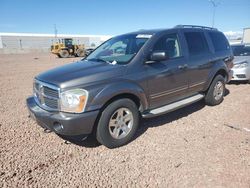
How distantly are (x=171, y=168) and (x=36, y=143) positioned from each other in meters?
2.34

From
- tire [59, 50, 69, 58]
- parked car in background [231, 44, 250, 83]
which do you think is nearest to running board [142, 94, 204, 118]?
parked car in background [231, 44, 250, 83]

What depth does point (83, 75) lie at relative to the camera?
3.32 meters

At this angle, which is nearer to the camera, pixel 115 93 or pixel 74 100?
pixel 74 100

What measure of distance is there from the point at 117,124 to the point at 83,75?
0.99 meters

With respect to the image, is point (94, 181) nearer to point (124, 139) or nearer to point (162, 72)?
point (124, 139)

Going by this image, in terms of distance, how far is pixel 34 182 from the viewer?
280 centimetres

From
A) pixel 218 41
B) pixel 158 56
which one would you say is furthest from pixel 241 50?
pixel 158 56

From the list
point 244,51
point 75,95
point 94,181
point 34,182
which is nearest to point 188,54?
point 75,95

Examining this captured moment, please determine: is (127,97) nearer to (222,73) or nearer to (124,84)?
(124,84)

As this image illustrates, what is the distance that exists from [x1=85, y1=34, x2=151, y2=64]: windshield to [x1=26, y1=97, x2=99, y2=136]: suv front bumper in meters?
1.20

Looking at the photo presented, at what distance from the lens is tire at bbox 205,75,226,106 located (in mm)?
5422

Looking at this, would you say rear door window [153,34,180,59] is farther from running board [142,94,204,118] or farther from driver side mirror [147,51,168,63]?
running board [142,94,204,118]

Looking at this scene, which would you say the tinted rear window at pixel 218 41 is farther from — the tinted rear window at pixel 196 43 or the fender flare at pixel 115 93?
the fender flare at pixel 115 93

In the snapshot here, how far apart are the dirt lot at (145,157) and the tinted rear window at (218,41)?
1.87 m
